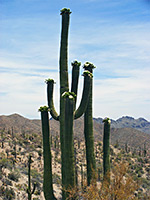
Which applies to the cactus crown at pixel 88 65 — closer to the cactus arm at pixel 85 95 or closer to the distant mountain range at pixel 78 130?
the cactus arm at pixel 85 95

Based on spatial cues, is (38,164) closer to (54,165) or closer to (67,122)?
(54,165)

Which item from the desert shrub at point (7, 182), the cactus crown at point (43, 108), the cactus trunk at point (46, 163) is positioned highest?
the cactus crown at point (43, 108)

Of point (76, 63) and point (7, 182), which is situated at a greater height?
point (76, 63)

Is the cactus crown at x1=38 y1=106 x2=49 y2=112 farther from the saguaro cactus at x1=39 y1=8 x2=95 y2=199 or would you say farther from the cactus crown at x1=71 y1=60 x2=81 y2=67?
the cactus crown at x1=71 y1=60 x2=81 y2=67

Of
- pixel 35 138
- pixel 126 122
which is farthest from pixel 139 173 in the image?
pixel 126 122

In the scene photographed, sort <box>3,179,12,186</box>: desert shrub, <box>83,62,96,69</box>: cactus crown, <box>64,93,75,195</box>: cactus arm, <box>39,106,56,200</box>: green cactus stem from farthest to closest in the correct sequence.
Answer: <box>3,179,12,186</box>: desert shrub < <box>83,62,96,69</box>: cactus crown < <box>39,106,56,200</box>: green cactus stem < <box>64,93,75,195</box>: cactus arm

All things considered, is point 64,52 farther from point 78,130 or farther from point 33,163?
point 78,130

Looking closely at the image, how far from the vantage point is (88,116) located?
1120 centimetres

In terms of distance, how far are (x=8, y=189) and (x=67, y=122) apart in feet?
31.6

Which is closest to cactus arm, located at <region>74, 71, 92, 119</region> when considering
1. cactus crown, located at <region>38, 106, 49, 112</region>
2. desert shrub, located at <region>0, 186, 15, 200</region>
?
cactus crown, located at <region>38, 106, 49, 112</region>

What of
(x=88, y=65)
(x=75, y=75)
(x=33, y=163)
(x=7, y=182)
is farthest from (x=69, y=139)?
(x=33, y=163)

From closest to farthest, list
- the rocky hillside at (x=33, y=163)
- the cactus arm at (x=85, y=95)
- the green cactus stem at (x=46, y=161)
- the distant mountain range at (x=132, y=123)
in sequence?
the cactus arm at (x=85, y=95)
the green cactus stem at (x=46, y=161)
the rocky hillside at (x=33, y=163)
the distant mountain range at (x=132, y=123)

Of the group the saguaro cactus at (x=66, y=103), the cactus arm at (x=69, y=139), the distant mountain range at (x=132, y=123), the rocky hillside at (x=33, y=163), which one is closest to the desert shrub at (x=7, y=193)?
the rocky hillside at (x=33, y=163)

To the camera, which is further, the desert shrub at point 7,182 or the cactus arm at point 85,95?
the desert shrub at point 7,182
